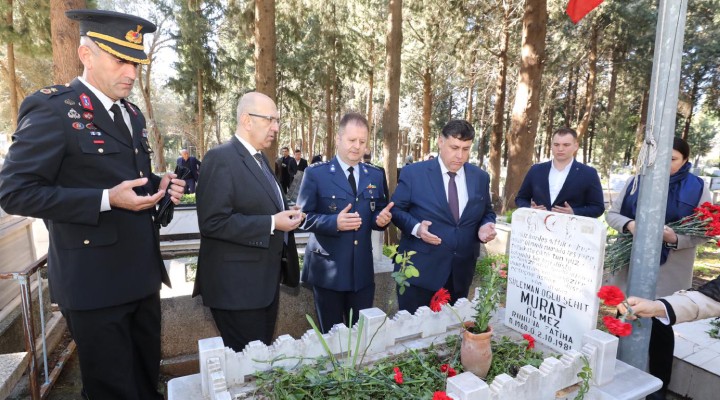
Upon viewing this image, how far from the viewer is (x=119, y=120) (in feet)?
7.37

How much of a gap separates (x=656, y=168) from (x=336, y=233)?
1959 millimetres

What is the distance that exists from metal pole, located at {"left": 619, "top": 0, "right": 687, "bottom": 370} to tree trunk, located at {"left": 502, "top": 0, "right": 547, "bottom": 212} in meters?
6.44

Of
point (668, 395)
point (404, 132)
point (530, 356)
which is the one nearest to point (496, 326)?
point (530, 356)

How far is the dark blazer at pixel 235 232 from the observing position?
2.29m

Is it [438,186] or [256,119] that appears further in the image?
[438,186]

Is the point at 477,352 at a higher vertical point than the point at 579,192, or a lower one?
lower

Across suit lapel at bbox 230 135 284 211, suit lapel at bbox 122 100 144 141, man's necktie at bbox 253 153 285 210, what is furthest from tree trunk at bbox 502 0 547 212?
suit lapel at bbox 122 100 144 141

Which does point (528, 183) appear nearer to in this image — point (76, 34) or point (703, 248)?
point (76, 34)

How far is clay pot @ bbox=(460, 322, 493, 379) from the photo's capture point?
1.84 m

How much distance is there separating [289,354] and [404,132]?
4657 cm

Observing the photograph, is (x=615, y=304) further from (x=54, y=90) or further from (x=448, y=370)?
(x=54, y=90)

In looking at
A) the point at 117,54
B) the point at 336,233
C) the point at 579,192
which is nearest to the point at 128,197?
the point at 117,54

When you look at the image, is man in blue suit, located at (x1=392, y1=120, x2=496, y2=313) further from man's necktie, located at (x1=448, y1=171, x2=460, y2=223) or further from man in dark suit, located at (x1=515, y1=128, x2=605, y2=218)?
man in dark suit, located at (x1=515, y1=128, x2=605, y2=218)

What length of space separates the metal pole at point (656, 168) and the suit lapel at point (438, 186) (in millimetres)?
1197
